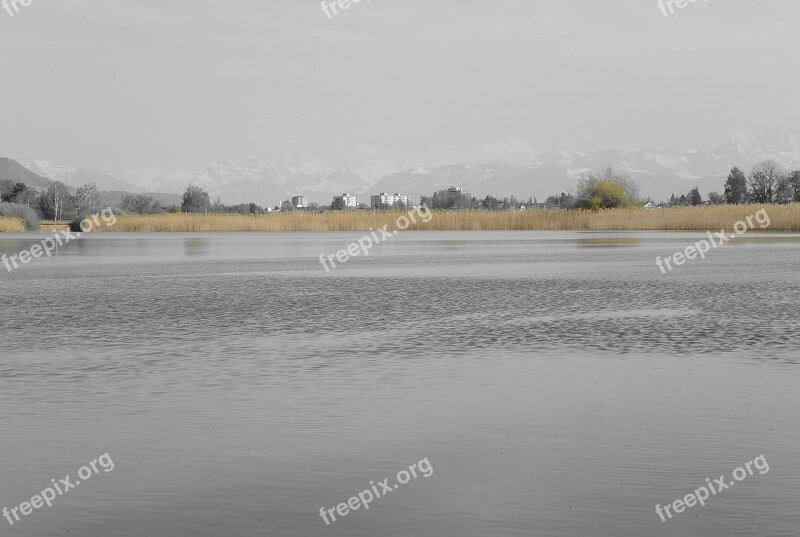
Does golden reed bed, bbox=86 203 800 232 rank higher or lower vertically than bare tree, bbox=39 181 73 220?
lower

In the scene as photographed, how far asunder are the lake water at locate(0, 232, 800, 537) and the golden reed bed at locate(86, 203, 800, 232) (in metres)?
64.0

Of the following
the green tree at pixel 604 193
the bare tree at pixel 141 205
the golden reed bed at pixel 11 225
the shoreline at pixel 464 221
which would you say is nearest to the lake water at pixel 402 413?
the shoreline at pixel 464 221

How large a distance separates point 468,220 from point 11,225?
3649 centimetres

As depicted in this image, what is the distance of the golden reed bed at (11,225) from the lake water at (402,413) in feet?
221

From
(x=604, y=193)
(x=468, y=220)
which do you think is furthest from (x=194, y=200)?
(x=468, y=220)

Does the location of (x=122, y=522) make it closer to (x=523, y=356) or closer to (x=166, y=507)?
(x=166, y=507)

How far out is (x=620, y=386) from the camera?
479 inches

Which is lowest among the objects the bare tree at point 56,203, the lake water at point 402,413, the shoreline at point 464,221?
the lake water at point 402,413

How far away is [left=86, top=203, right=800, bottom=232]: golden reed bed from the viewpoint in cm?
8512

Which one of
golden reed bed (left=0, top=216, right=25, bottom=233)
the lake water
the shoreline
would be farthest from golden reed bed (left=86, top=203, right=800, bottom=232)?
the lake water

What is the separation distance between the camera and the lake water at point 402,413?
7.29m

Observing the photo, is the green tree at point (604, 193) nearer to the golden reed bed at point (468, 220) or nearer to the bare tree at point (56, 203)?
the golden reed bed at point (468, 220)

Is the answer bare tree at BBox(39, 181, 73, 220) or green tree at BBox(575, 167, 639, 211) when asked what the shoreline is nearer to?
green tree at BBox(575, 167, 639, 211)

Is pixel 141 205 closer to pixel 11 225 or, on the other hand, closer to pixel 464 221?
pixel 11 225
